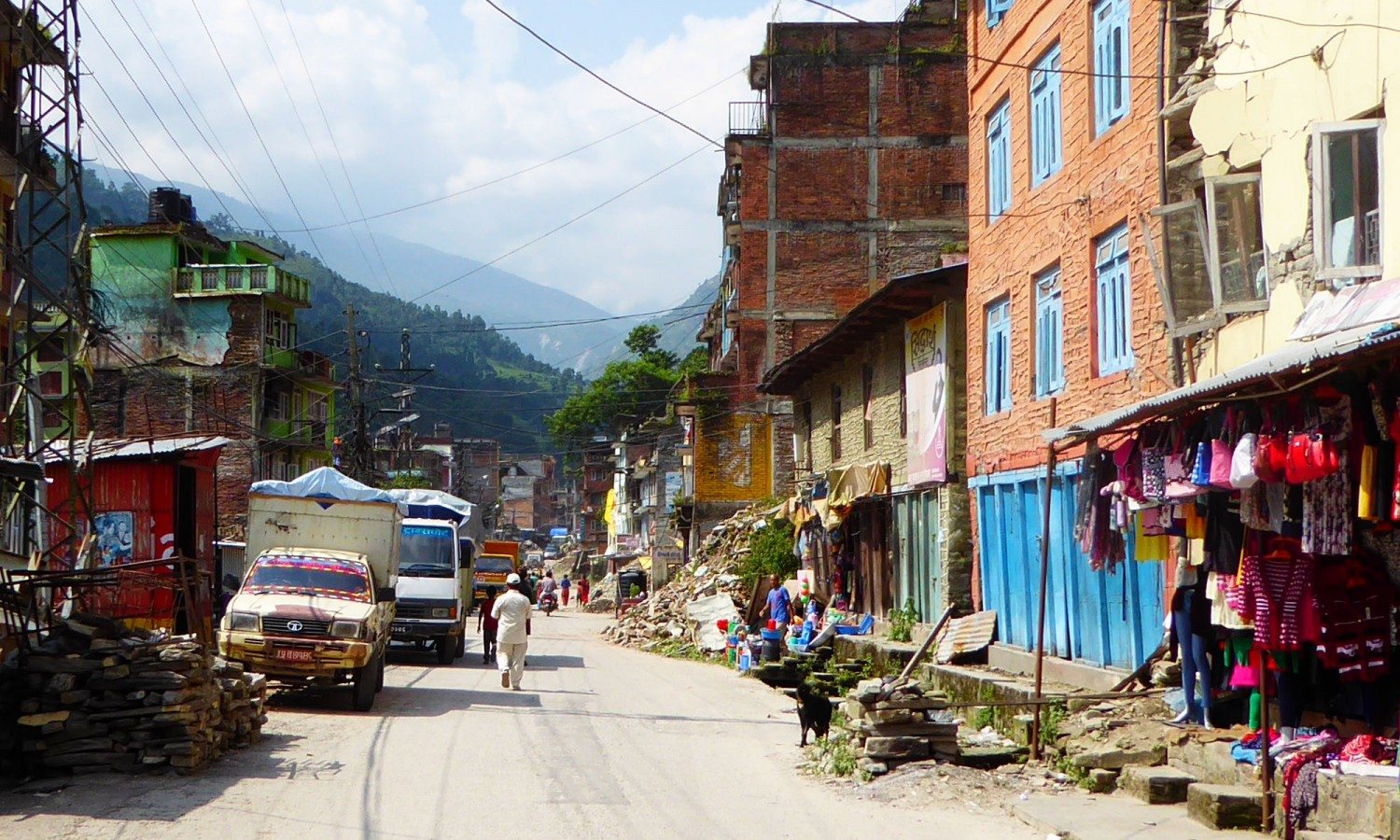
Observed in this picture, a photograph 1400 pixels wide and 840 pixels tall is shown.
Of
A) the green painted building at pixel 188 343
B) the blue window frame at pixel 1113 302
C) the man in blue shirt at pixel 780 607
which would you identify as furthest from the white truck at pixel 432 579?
the green painted building at pixel 188 343

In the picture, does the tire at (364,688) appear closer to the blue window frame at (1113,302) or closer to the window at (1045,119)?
the blue window frame at (1113,302)

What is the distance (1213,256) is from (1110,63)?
14.4 ft

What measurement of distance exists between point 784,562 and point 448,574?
1208cm

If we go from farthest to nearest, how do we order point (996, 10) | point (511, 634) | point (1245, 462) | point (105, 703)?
1. point (996, 10)
2. point (511, 634)
3. point (105, 703)
4. point (1245, 462)

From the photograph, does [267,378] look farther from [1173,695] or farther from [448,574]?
[1173,695]

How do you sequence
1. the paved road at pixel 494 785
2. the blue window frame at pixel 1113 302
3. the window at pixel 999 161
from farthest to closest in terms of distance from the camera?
the window at pixel 999 161 → the blue window frame at pixel 1113 302 → the paved road at pixel 494 785

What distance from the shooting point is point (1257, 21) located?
13062mm

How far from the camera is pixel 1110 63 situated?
55.6 feet

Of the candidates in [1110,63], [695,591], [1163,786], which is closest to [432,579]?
[695,591]

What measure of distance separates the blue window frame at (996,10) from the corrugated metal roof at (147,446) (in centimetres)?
1632

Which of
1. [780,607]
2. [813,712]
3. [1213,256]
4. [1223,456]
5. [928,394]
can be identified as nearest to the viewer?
[1223,456]

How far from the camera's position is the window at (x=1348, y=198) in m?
11.1

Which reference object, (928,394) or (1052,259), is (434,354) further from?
(1052,259)

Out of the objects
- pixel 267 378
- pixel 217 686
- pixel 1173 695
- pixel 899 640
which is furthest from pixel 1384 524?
pixel 267 378
